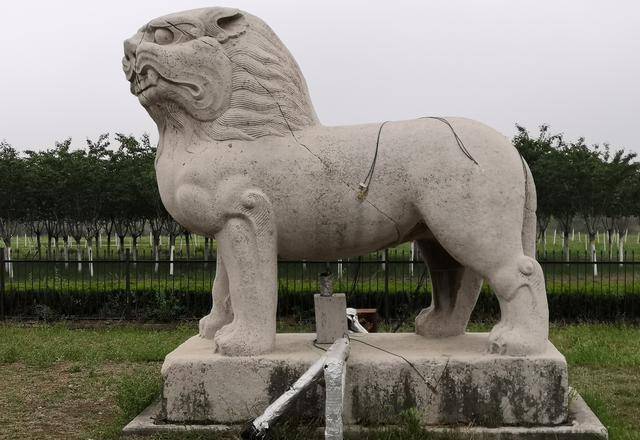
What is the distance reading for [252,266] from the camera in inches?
162

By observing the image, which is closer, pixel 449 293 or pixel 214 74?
pixel 214 74

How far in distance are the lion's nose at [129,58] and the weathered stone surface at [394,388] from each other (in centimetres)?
193

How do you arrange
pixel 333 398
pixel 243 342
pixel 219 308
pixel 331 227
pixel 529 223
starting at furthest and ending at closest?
pixel 219 308 < pixel 529 223 < pixel 331 227 < pixel 243 342 < pixel 333 398

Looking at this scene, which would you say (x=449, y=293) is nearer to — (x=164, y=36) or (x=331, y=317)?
(x=331, y=317)

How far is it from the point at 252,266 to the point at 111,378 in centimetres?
288

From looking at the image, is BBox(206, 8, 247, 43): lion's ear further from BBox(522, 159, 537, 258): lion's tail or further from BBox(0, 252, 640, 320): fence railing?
BBox(0, 252, 640, 320): fence railing

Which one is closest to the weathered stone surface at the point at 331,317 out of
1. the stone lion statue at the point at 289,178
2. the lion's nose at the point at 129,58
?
the stone lion statue at the point at 289,178

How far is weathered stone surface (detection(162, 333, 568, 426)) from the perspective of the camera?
3914 mm

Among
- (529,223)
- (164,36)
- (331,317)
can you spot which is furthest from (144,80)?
(529,223)

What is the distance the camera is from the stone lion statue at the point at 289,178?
4.01 metres

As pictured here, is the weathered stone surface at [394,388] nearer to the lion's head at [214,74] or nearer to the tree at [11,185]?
the lion's head at [214,74]

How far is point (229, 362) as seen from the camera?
4.00 meters

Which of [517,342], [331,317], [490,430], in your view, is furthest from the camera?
[331,317]

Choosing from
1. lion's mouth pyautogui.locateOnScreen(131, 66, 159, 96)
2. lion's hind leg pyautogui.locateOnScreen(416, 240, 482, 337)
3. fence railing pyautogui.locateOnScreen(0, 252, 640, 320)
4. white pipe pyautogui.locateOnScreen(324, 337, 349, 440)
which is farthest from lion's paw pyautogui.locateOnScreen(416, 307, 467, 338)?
fence railing pyautogui.locateOnScreen(0, 252, 640, 320)
